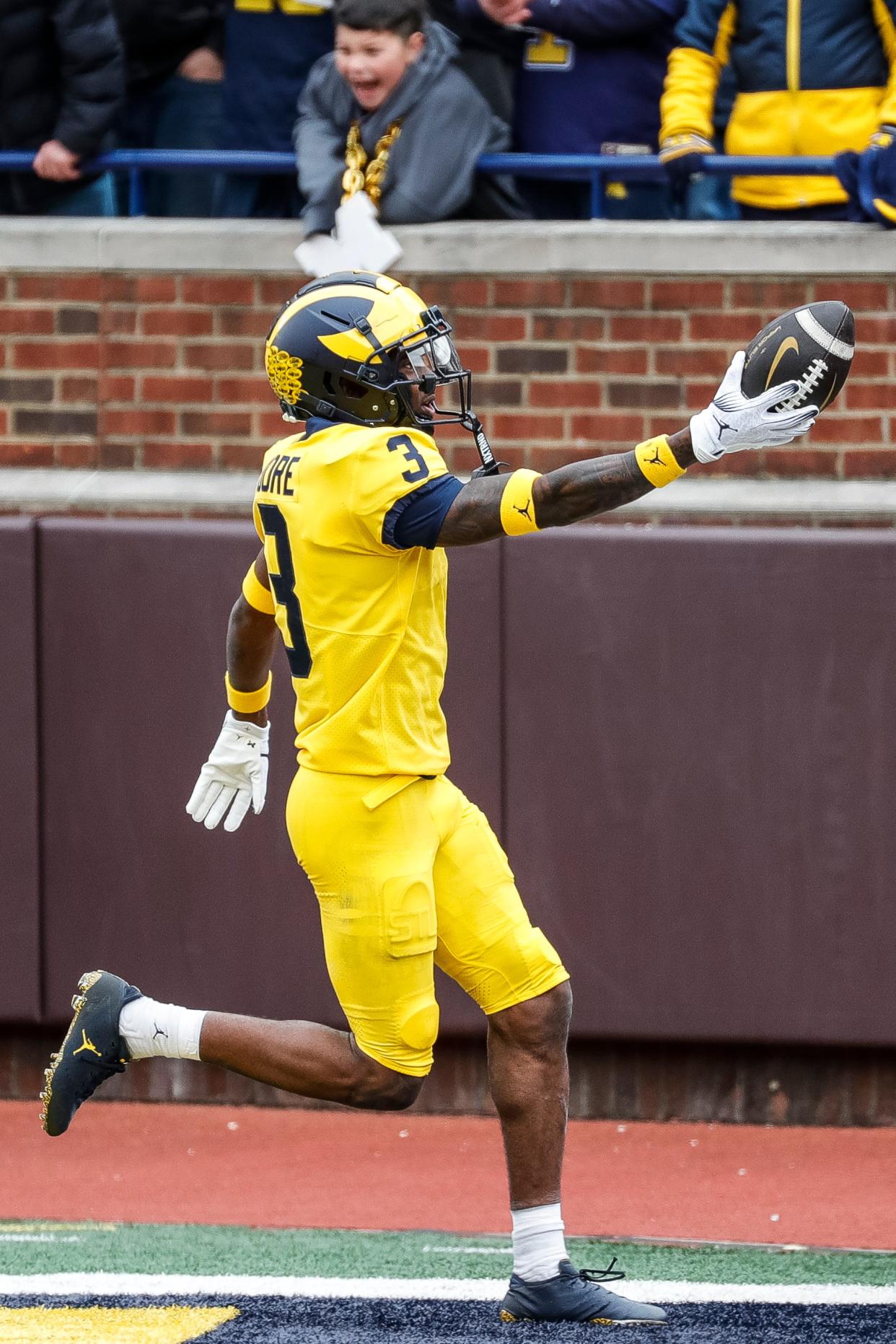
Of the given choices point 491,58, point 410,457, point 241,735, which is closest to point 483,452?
point 410,457

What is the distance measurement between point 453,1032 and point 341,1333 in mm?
2070

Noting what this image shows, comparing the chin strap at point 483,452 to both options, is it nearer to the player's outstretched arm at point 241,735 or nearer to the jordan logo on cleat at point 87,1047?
the player's outstretched arm at point 241,735

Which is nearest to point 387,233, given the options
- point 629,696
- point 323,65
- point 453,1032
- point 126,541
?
point 323,65

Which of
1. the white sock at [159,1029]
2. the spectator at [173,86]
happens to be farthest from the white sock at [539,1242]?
the spectator at [173,86]

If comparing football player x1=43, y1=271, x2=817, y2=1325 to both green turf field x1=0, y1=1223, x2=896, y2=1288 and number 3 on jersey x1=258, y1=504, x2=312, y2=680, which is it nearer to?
number 3 on jersey x1=258, y1=504, x2=312, y2=680

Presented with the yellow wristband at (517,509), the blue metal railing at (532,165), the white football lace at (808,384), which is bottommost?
the yellow wristband at (517,509)

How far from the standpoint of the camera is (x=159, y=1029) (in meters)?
4.00

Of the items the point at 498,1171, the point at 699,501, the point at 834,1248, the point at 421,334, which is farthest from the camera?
the point at 699,501

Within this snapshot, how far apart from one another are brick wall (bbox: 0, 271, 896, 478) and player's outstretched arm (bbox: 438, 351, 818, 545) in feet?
7.63

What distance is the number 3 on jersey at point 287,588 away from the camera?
12.8ft

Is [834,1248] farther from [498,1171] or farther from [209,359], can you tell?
[209,359]

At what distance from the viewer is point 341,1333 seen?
3.84 metres

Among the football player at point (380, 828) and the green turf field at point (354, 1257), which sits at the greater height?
the football player at point (380, 828)

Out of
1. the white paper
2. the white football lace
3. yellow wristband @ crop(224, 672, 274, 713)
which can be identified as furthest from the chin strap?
the white paper
